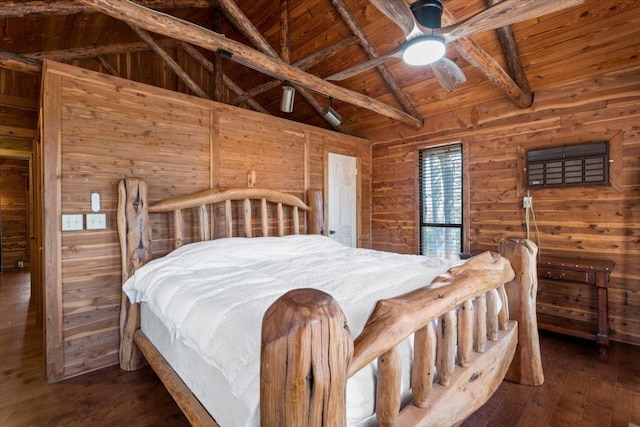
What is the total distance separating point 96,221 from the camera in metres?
2.36

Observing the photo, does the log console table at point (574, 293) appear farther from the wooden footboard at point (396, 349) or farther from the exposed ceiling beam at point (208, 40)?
the exposed ceiling beam at point (208, 40)

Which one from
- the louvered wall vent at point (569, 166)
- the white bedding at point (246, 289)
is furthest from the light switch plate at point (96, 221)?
the louvered wall vent at point (569, 166)

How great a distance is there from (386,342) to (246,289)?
0.90 meters

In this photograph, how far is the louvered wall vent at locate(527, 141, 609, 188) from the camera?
2.81 meters

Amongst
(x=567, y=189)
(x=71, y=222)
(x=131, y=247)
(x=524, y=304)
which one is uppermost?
(x=567, y=189)

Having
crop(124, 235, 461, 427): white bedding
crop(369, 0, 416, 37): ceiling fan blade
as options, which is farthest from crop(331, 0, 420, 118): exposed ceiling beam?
crop(124, 235, 461, 427): white bedding

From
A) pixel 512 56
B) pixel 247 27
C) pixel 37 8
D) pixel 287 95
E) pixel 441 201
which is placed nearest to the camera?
pixel 37 8

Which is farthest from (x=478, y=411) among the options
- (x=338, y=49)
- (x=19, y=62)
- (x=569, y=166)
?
(x=19, y=62)

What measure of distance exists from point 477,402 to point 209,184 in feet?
8.88

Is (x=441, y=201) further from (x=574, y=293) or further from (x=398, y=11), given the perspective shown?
(x=398, y=11)

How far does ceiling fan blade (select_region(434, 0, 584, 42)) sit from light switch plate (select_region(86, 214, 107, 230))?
9.01 ft

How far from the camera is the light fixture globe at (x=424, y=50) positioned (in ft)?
5.97

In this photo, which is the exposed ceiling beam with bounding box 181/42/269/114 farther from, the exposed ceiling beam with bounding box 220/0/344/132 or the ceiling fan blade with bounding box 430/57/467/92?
the ceiling fan blade with bounding box 430/57/467/92

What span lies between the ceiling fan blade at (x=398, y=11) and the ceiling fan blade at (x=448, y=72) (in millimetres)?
564
